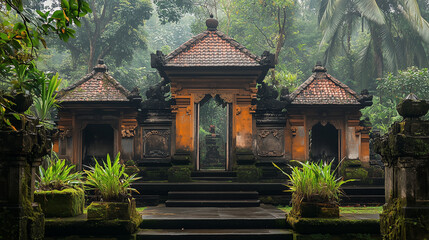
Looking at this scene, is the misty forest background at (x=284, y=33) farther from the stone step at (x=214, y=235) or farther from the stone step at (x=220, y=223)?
the stone step at (x=214, y=235)

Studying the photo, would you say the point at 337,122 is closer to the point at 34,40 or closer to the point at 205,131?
the point at 34,40

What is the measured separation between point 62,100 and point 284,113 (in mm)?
6724

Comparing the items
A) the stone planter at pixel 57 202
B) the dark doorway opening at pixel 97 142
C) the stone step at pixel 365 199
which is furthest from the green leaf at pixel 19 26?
the dark doorway opening at pixel 97 142

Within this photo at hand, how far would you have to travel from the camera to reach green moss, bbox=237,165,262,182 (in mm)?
12406

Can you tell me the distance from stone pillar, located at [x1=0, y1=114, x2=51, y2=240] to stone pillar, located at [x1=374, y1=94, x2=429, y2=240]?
5055 millimetres

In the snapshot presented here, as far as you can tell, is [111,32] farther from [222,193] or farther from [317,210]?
[317,210]

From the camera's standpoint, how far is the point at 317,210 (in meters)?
7.15

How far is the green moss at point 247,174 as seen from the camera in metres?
12.4

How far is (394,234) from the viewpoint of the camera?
630 cm

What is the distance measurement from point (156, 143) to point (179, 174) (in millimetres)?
1615

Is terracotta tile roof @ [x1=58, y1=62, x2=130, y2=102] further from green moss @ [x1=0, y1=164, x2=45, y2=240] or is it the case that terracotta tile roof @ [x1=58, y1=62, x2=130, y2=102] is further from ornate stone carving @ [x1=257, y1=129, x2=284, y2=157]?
green moss @ [x1=0, y1=164, x2=45, y2=240]

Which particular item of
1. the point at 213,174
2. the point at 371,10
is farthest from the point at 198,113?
the point at 371,10

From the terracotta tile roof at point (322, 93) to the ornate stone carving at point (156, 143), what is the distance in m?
4.07

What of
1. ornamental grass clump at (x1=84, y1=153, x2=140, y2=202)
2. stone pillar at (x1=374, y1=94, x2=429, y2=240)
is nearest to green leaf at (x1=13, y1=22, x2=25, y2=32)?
ornamental grass clump at (x1=84, y1=153, x2=140, y2=202)
